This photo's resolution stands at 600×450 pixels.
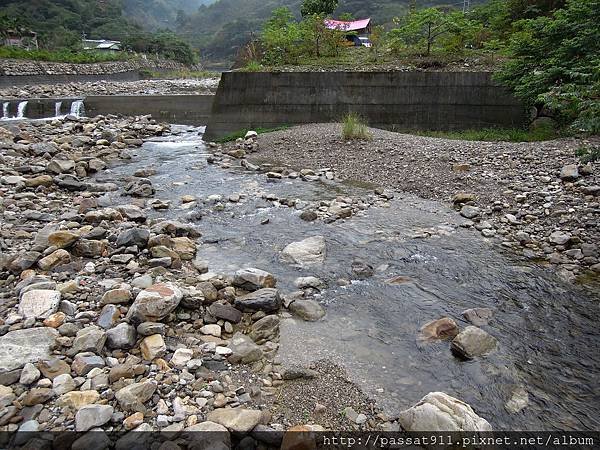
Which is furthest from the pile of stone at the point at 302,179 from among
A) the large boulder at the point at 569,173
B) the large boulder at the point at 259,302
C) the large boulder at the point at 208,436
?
the large boulder at the point at 208,436

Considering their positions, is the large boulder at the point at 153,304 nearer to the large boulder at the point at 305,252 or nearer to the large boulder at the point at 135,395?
the large boulder at the point at 135,395

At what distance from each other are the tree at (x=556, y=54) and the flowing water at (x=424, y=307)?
15.0 feet

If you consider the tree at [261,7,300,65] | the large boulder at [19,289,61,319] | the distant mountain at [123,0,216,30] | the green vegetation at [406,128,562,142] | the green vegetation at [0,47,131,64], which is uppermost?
the distant mountain at [123,0,216,30]

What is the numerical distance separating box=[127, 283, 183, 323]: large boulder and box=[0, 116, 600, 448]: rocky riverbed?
0.01 metres

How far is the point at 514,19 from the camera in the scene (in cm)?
1684

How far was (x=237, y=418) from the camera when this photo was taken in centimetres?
264

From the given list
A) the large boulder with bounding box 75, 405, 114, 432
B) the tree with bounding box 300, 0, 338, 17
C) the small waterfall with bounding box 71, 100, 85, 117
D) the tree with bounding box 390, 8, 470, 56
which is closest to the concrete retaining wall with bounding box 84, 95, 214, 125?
the small waterfall with bounding box 71, 100, 85, 117

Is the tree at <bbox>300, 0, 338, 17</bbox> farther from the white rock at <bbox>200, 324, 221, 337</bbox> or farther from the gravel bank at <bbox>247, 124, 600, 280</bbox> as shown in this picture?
the white rock at <bbox>200, 324, 221, 337</bbox>

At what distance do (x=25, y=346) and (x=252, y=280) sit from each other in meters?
2.14

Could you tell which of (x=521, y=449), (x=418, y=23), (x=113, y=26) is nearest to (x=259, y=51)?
(x=418, y=23)

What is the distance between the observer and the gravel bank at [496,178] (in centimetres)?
562

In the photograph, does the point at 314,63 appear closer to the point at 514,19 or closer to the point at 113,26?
the point at 514,19

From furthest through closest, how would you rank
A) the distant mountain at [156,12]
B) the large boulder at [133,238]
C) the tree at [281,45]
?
1. the distant mountain at [156,12]
2. the tree at [281,45]
3. the large boulder at [133,238]

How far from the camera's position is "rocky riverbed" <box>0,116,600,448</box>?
8.98 ft
